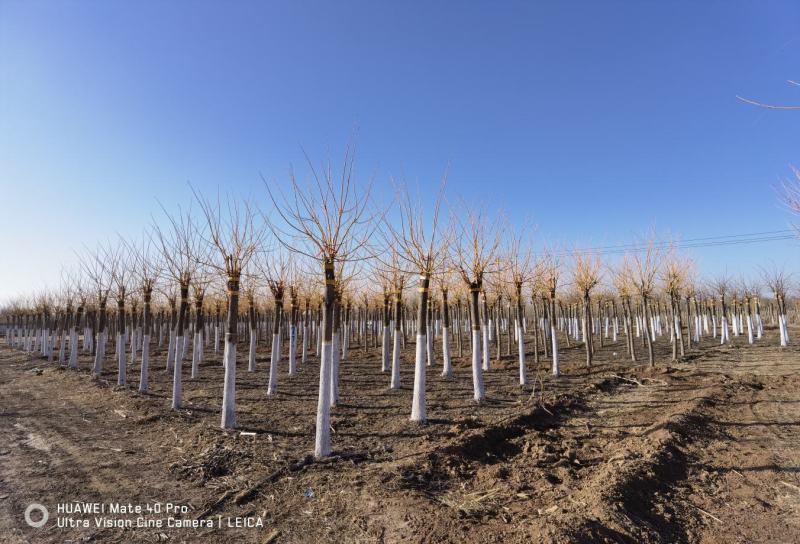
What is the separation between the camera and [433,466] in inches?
224

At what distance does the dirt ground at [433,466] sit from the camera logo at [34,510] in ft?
0.23

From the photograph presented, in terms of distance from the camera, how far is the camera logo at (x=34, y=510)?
4298 millimetres

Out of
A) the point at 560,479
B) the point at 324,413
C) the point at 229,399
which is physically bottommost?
the point at 560,479

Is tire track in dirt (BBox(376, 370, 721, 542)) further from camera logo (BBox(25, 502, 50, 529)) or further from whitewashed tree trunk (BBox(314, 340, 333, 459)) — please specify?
camera logo (BBox(25, 502, 50, 529))

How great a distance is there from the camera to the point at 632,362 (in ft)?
59.7

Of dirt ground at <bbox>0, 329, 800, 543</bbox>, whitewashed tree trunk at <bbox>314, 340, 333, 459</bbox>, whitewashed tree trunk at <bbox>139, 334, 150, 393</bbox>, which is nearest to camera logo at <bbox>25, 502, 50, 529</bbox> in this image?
dirt ground at <bbox>0, 329, 800, 543</bbox>

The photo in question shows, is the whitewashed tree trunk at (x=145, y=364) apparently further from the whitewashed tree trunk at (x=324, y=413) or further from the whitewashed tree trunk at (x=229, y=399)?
the whitewashed tree trunk at (x=324, y=413)

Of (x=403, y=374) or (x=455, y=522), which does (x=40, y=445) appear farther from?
(x=403, y=374)

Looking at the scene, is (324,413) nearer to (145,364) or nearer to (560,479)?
(560,479)

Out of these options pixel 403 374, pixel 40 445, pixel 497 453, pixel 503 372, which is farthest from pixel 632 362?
pixel 40 445

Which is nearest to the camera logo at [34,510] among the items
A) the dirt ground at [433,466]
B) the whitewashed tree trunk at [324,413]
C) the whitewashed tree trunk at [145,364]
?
the dirt ground at [433,466]

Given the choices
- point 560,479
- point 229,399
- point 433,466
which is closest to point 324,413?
point 433,466

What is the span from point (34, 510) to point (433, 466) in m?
4.74

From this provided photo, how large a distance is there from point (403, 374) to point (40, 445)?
1114cm
